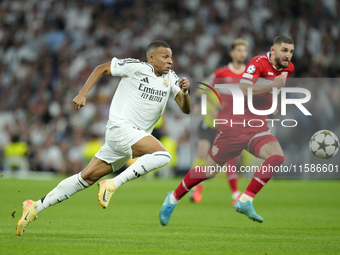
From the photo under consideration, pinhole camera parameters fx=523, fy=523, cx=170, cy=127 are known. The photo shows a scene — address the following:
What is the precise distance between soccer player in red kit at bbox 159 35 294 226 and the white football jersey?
1130 mm

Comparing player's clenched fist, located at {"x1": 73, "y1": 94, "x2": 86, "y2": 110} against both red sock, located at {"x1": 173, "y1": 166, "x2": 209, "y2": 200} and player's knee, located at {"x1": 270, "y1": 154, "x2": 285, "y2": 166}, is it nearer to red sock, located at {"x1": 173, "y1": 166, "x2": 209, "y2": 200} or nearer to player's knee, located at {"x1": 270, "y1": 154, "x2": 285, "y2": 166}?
red sock, located at {"x1": 173, "y1": 166, "x2": 209, "y2": 200}

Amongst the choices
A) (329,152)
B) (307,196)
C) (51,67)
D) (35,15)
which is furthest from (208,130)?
(35,15)

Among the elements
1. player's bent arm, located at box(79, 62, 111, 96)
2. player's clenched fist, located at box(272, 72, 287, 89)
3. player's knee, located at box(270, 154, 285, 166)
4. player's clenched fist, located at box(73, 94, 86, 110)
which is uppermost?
player's bent arm, located at box(79, 62, 111, 96)

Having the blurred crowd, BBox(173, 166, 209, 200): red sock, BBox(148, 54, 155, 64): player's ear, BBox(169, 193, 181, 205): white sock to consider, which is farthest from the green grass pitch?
the blurred crowd

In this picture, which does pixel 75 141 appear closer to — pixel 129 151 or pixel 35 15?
pixel 35 15

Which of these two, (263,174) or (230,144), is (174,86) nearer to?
(230,144)

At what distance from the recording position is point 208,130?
421 inches

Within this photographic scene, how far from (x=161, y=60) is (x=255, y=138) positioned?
166 cm

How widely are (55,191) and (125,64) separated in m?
1.58

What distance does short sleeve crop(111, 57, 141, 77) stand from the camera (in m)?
5.75

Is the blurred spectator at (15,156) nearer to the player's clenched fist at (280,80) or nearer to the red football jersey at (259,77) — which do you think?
the red football jersey at (259,77)

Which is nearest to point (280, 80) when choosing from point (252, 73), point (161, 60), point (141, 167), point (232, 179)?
point (252, 73)

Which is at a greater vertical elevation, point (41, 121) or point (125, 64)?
point (125, 64)

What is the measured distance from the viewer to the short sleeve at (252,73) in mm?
6398
